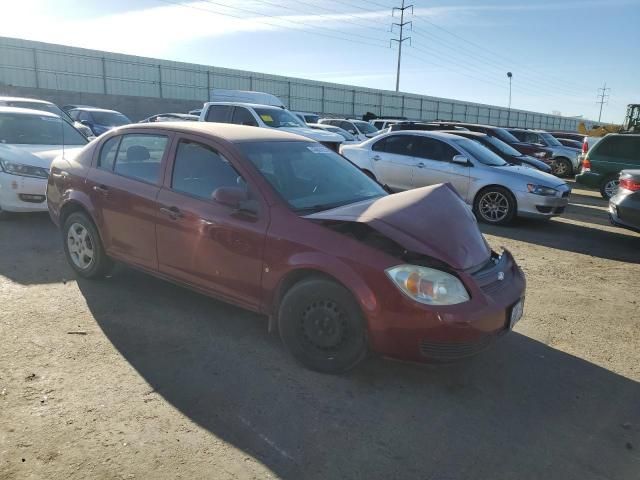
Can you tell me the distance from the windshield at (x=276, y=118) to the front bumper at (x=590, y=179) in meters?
7.28

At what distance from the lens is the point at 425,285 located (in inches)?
122

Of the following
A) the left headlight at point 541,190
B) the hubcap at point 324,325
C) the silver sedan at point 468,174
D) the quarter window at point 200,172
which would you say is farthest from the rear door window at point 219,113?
the hubcap at point 324,325

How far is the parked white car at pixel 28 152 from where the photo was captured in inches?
270

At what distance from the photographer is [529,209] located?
8.67 metres

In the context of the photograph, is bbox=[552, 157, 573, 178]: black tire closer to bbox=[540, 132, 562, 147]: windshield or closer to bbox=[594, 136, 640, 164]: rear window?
bbox=[540, 132, 562, 147]: windshield

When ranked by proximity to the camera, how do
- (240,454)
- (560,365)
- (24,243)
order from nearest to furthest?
(240,454) → (560,365) → (24,243)

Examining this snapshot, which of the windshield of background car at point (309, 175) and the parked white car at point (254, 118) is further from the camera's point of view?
the parked white car at point (254, 118)

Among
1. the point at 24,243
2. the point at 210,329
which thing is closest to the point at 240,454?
the point at 210,329

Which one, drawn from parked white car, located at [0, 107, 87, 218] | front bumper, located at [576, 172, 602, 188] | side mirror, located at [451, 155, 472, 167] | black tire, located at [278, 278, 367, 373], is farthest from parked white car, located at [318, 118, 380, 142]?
black tire, located at [278, 278, 367, 373]

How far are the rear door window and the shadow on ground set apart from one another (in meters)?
9.53

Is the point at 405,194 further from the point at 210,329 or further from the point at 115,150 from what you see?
the point at 115,150

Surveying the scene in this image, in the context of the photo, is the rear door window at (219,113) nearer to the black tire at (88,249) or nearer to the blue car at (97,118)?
the blue car at (97,118)

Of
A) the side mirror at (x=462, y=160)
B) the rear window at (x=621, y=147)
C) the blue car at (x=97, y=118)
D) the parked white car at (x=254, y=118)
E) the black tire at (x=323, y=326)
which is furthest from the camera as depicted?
the blue car at (x=97, y=118)

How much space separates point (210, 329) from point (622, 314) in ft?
12.8
